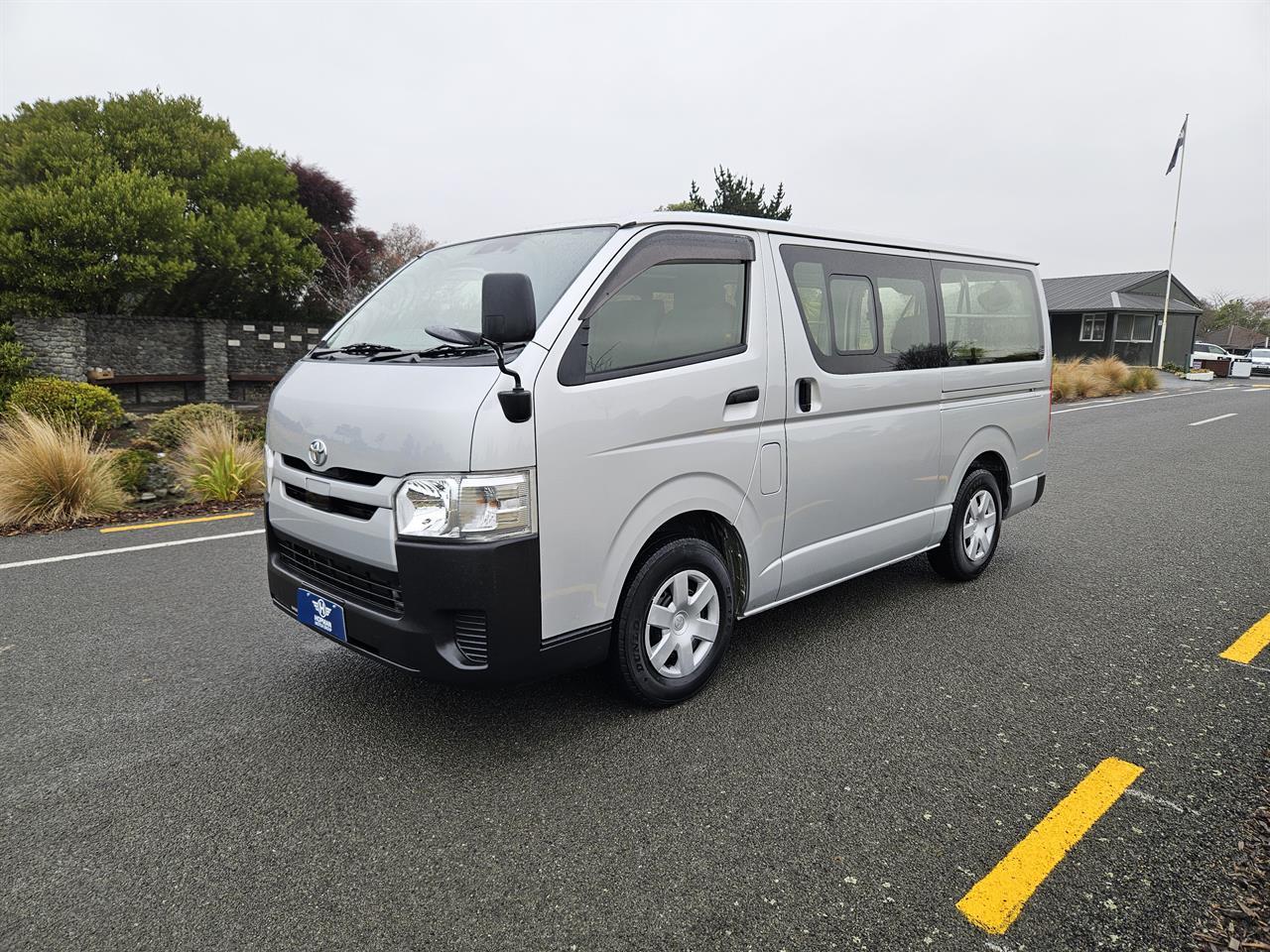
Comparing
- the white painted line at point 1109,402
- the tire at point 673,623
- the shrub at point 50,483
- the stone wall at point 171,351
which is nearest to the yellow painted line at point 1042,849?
the tire at point 673,623

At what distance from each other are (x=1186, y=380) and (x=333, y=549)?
34938mm

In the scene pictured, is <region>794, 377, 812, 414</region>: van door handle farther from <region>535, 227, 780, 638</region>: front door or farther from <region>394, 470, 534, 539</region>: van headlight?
<region>394, 470, 534, 539</region>: van headlight

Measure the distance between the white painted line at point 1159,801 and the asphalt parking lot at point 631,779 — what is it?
1 cm

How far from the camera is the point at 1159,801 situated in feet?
9.04

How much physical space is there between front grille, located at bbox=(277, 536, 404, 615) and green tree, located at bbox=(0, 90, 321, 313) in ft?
64.2

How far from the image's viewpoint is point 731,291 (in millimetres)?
3527

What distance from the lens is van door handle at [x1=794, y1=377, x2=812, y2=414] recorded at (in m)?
3.74

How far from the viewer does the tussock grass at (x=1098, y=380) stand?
67.5ft

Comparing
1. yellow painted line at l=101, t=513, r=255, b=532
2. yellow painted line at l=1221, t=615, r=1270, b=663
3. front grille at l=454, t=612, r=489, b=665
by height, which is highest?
front grille at l=454, t=612, r=489, b=665

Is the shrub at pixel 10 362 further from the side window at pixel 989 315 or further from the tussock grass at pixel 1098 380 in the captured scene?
the tussock grass at pixel 1098 380

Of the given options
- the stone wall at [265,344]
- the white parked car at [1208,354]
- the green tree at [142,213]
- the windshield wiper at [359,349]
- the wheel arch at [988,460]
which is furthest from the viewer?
the white parked car at [1208,354]

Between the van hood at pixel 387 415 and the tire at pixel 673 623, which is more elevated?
the van hood at pixel 387 415

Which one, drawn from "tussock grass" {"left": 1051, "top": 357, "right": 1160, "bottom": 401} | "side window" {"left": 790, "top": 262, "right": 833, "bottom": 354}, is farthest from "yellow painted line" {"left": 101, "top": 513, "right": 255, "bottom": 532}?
"tussock grass" {"left": 1051, "top": 357, "right": 1160, "bottom": 401}

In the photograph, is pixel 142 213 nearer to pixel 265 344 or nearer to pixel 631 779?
pixel 265 344
